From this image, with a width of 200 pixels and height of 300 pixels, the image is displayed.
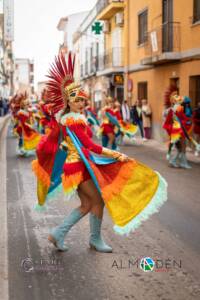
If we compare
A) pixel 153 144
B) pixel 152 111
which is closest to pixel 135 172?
pixel 153 144

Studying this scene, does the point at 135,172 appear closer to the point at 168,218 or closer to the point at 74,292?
the point at 74,292

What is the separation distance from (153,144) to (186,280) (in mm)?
15745

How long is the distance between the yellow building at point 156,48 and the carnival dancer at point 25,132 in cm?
478

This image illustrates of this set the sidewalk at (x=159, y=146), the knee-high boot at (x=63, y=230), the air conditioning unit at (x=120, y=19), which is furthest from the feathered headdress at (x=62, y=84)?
the air conditioning unit at (x=120, y=19)

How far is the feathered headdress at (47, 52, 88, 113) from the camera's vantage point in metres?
5.82

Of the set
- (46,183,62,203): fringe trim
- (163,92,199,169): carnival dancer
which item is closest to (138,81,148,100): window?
(163,92,199,169): carnival dancer

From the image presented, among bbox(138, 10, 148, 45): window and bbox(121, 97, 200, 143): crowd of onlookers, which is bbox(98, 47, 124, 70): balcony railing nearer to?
bbox(138, 10, 148, 45): window

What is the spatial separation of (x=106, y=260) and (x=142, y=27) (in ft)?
67.2

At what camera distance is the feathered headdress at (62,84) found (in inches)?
229

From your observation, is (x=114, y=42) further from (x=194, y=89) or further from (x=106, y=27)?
(x=194, y=89)

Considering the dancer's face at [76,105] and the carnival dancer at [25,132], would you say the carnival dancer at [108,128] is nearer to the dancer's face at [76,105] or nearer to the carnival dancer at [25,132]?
the carnival dancer at [25,132]

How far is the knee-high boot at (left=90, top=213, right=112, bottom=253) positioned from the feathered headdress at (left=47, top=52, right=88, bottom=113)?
4.14ft

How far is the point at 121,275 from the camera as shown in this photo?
502 cm

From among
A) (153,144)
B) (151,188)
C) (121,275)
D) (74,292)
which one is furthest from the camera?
(153,144)
